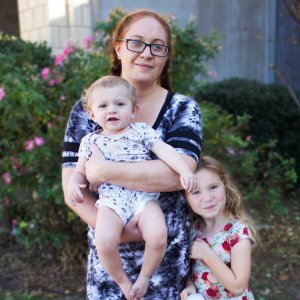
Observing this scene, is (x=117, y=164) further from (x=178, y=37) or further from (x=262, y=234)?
(x=262, y=234)

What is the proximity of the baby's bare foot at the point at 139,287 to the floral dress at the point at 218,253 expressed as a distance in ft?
1.10

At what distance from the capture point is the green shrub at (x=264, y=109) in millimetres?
7145

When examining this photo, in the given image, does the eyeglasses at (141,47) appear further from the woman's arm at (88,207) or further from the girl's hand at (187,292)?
the girl's hand at (187,292)

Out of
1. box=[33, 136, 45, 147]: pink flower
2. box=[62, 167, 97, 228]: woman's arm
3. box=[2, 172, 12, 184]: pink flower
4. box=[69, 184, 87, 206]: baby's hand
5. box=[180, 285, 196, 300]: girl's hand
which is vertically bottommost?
box=[2, 172, 12, 184]: pink flower

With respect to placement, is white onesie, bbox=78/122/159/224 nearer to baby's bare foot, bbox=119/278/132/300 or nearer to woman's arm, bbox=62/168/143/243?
woman's arm, bbox=62/168/143/243

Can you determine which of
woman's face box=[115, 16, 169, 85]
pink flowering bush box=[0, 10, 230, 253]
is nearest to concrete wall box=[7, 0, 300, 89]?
pink flowering bush box=[0, 10, 230, 253]

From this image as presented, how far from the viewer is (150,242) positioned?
1.90 meters

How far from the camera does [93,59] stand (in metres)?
4.69

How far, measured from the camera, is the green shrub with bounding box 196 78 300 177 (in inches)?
281

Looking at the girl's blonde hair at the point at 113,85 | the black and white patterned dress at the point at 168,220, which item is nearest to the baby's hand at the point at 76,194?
the black and white patterned dress at the point at 168,220

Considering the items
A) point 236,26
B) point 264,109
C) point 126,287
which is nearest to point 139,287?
point 126,287

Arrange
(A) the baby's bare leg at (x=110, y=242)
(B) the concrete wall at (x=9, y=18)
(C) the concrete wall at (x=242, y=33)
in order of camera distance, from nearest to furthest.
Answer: (A) the baby's bare leg at (x=110, y=242), (C) the concrete wall at (x=242, y=33), (B) the concrete wall at (x=9, y=18)

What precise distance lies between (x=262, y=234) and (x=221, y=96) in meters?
2.18

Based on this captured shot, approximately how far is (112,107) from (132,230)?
50 cm
